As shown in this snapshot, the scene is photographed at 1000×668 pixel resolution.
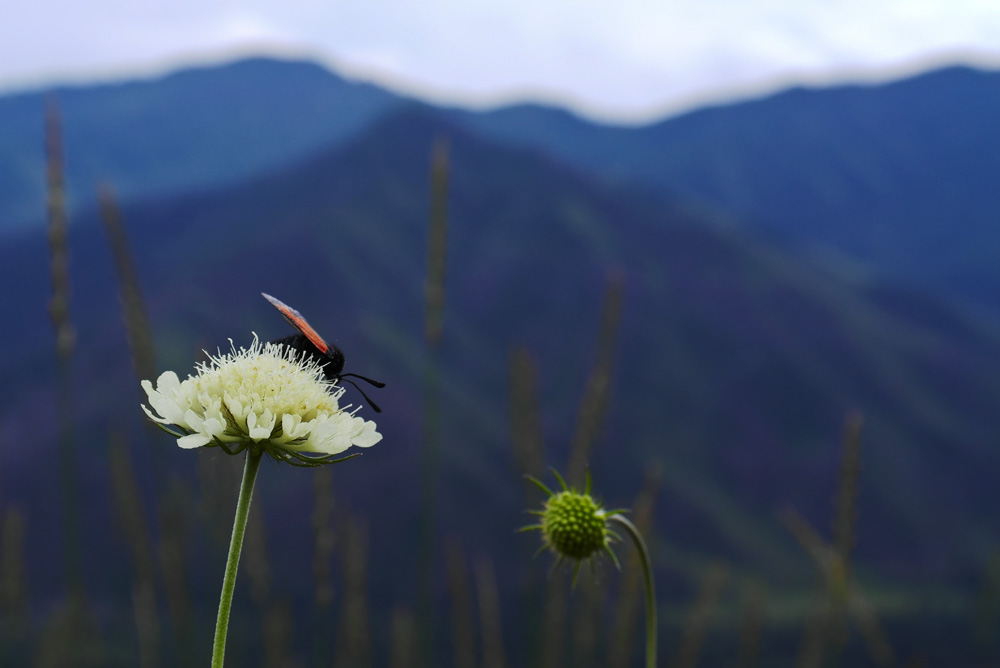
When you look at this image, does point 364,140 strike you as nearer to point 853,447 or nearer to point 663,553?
point 663,553

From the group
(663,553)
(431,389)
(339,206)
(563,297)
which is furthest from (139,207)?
(431,389)

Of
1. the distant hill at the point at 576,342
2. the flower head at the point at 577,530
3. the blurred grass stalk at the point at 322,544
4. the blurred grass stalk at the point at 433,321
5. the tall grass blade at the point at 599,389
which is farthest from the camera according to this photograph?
the distant hill at the point at 576,342

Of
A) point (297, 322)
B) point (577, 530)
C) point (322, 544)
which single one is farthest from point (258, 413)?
point (322, 544)

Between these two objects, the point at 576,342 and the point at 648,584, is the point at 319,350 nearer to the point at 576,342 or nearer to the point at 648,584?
the point at 648,584

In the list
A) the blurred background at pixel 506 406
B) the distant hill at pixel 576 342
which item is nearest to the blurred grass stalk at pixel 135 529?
the blurred background at pixel 506 406

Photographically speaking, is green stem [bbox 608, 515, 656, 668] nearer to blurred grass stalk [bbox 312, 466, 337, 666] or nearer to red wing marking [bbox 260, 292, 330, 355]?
red wing marking [bbox 260, 292, 330, 355]

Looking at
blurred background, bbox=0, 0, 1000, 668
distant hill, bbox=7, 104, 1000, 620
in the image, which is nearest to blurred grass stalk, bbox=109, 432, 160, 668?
blurred background, bbox=0, 0, 1000, 668

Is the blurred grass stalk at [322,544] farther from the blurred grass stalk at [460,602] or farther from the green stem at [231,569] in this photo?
the green stem at [231,569]
